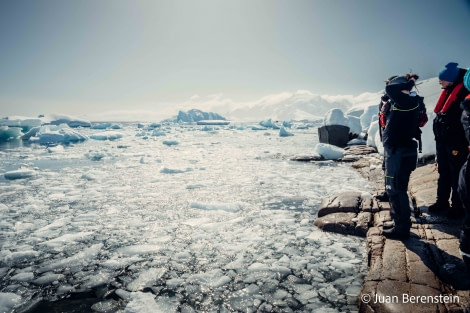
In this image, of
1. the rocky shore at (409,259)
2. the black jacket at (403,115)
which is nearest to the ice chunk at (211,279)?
the rocky shore at (409,259)

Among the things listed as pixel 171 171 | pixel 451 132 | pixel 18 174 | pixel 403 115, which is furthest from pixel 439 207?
pixel 18 174

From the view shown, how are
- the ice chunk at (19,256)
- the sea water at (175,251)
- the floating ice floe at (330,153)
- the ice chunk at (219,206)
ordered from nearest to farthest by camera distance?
1. the sea water at (175,251)
2. the ice chunk at (19,256)
3. the ice chunk at (219,206)
4. the floating ice floe at (330,153)

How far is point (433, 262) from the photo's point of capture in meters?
2.32

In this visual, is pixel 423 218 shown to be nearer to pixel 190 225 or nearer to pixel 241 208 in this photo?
pixel 241 208

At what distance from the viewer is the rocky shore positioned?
1.91 meters

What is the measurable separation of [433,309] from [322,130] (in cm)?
1457

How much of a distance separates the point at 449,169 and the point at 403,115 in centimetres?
110

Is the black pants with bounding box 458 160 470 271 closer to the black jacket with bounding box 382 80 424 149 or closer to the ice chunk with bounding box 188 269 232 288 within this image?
the black jacket with bounding box 382 80 424 149

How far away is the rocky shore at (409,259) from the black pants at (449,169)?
0.90 ft

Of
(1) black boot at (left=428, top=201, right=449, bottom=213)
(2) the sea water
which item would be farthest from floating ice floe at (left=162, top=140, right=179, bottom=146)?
(1) black boot at (left=428, top=201, right=449, bottom=213)

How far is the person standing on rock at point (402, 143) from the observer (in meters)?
2.68

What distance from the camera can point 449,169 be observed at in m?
3.13

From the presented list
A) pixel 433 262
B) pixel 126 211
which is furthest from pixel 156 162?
pixel 433 262

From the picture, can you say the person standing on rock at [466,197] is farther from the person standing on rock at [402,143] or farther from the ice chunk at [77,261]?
the ice chunk at [77,261]
